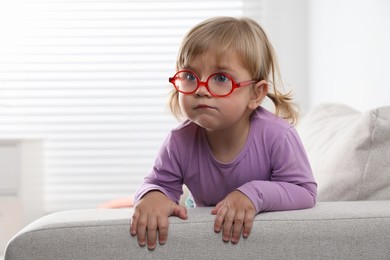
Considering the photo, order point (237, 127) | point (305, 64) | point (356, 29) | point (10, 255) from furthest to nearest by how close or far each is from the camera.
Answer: point (305, 64)
point (356, 29)
point (237, 127)
point (10, 255)

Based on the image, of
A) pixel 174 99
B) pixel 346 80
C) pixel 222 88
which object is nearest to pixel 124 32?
pixel 346 80

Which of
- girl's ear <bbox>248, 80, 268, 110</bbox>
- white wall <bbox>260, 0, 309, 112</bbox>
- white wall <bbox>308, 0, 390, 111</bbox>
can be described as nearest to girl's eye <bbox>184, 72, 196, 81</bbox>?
girl's ear <bbox>248, 80, 268, 110</bbox>

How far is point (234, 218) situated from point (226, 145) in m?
0.35

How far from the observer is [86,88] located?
4.39 m

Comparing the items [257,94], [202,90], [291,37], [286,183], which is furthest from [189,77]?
[291,37]

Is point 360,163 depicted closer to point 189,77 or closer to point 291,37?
point 189,77

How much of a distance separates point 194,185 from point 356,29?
4.48 ft

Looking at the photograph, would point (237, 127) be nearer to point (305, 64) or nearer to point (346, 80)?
point (346, 80)

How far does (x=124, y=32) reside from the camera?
4.42m

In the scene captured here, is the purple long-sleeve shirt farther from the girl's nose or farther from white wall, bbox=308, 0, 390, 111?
white wall, bbox=308, 0, 390, 111

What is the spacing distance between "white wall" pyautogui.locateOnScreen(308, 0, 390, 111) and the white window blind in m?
0.78

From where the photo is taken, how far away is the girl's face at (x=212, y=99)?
153cm

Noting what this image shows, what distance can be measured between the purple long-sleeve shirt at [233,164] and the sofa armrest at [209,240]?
21 cm

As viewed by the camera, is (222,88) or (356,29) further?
(356,29)
